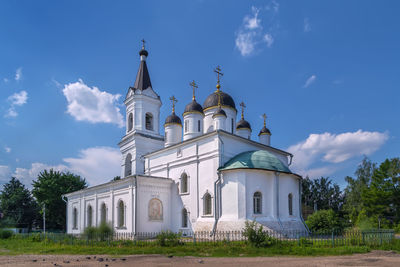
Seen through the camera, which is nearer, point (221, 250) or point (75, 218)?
point (221, 250)

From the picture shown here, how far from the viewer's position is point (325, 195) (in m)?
42.4

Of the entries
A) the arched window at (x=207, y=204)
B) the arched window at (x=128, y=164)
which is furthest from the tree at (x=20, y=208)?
the arched window at (x=207, y=204)

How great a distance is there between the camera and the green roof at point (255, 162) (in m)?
18.1

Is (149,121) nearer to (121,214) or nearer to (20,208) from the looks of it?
(121,214)

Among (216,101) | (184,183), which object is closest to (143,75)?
(216,101)

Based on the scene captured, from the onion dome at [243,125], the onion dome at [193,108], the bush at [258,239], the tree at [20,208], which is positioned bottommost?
the tree at [20,208]

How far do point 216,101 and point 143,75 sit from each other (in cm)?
829

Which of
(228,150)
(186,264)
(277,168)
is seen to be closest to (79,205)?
(228,150)

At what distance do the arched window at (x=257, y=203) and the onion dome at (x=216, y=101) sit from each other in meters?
8.28

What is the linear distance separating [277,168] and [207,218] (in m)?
5.03

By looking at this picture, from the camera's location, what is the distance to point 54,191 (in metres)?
35.2

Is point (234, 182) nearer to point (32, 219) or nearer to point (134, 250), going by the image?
point (134, 250)

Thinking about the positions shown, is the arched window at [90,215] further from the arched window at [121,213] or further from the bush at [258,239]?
the bush at [258,239]

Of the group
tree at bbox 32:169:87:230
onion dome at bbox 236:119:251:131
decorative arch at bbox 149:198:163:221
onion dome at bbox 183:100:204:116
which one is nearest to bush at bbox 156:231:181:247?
decorative arch at bbox 149:198:163:221
